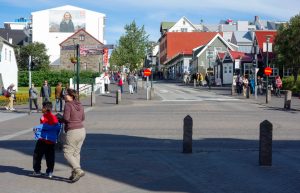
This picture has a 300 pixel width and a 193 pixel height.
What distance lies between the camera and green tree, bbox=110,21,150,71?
258 feet

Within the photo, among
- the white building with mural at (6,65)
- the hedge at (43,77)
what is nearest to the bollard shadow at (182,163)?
the white building with mural at (6,65)

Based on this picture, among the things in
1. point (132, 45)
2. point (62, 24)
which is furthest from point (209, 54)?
point (62, 24)

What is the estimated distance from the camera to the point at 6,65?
59.7m

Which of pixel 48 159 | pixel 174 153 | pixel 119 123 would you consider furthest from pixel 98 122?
pixel 48 159

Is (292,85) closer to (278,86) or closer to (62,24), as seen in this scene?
(278,86)

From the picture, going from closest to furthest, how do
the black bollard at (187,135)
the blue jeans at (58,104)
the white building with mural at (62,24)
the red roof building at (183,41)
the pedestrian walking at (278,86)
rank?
the black bollard at (187,135), the blue jeans at (58,104), the pedestrian walking at (278,86), the white building with mural at (62,24), the red roof building at (183,41)

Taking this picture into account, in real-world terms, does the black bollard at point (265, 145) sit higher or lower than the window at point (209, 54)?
lower

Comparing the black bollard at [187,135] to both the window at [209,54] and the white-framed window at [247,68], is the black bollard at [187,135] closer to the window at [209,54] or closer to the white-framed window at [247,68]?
the white-framed window at [247,68]

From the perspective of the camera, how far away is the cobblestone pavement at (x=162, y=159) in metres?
9.29

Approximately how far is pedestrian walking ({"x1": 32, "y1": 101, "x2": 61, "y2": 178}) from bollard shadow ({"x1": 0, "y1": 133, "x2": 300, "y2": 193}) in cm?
41

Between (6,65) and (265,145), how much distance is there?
51.8 meters

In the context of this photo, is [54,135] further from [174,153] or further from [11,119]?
[11,119]

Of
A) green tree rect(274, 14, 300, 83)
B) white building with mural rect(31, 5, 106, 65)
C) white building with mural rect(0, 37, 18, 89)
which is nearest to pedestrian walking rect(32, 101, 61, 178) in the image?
green tree rect(274, 14, 300, 83)

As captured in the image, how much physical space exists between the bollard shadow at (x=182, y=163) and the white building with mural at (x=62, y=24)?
88.8 metres
